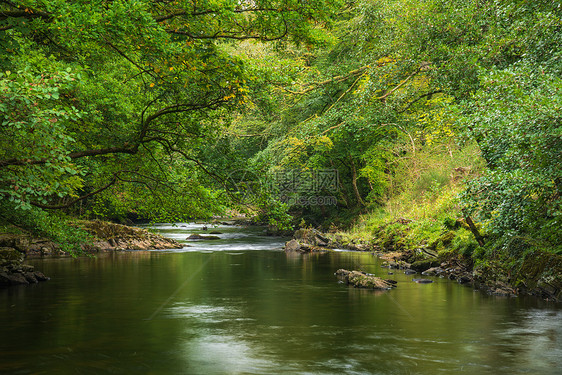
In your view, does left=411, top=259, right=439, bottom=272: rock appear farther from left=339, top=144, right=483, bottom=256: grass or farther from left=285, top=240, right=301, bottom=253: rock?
left=285, top=240, right=301, bottom=253: rock

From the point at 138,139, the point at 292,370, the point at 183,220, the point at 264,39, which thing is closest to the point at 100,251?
the point at 183,220

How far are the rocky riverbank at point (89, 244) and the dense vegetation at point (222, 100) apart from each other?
168 inches

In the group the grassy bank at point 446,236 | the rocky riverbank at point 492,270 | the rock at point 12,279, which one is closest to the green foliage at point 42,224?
the rock at point 12,279

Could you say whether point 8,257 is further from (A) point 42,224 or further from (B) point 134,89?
(B) point 134,89

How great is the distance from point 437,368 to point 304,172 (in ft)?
96.1

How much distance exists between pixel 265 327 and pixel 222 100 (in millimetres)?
5800

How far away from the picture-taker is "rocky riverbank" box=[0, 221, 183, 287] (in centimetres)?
1999

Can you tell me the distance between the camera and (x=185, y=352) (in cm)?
1062

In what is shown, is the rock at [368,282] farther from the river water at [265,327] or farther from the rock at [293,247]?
the rock at [293,247]

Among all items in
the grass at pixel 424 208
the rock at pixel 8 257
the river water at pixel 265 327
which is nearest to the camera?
the river water at pixel 265 327

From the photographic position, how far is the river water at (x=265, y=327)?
383 inches

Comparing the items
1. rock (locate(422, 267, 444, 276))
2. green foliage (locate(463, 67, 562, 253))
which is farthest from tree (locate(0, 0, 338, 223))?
rock (locate(422, 267, 444, 276))

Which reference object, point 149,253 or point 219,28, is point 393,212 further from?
point 219,28

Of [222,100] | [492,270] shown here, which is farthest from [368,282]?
[222,100]
